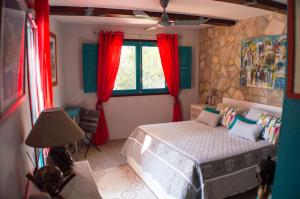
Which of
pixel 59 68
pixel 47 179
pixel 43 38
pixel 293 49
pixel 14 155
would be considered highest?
pixel 43 38

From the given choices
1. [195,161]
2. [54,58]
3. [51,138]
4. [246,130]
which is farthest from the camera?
[54,58]

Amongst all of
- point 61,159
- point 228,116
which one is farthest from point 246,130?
point 61,159

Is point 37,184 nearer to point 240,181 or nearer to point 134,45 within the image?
point 240,181

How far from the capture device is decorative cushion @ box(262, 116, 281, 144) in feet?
9.82

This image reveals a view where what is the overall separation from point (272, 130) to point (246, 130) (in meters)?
0.32


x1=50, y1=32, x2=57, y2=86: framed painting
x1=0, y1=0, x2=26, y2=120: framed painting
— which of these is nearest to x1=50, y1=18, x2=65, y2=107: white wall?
x1=50, y1=32, x2=57, y2=86: framed painting

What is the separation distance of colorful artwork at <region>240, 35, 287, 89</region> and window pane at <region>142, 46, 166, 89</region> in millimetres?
1748

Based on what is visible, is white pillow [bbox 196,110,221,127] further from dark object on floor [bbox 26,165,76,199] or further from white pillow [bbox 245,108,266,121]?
dark object on floor [bbox 26,165,76,199]

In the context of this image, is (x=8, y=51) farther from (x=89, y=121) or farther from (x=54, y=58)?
(x=89, y=121)

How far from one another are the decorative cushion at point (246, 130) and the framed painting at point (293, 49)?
8.50 feet

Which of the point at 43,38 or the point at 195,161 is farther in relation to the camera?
the point at 195,161

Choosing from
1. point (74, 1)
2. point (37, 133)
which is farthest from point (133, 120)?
point (37, 133)

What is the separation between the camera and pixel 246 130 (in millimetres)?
3174

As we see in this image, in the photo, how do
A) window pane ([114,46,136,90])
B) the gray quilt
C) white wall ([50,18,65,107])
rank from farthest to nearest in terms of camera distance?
window pane ([114,46,136,90]), white wall ([50,18,65,107]), the gray quilt
